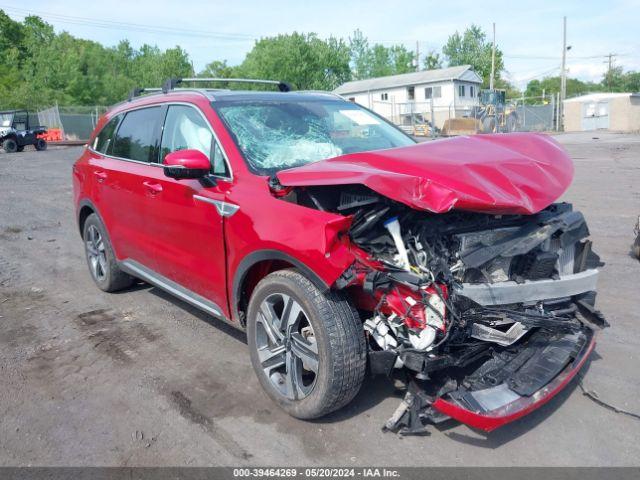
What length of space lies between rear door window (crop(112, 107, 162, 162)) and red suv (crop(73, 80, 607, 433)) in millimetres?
767

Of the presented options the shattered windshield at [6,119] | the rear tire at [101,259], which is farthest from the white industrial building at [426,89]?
the rear tire at [101,259]

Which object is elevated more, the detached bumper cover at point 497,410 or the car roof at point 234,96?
the car roof at point 234,96

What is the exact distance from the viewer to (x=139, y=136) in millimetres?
5031

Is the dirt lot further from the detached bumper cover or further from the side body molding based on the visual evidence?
the side body molding

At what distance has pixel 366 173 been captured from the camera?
304cm

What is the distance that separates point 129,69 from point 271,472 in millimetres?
91060

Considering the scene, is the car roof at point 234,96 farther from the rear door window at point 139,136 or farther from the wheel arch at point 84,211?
the wheel arch at point 84,211

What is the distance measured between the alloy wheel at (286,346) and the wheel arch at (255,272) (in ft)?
0.69

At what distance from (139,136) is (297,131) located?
1590 millimetres

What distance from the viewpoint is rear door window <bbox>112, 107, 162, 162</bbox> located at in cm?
479

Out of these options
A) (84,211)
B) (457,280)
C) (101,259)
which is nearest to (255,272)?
(457,280)

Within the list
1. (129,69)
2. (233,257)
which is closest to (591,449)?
(233,257)

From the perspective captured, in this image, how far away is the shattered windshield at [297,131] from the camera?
3.95 metres

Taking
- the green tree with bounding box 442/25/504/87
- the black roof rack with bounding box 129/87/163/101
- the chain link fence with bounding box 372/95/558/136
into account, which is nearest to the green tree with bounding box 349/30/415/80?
the green tree with bounding box 442/25/504/87
